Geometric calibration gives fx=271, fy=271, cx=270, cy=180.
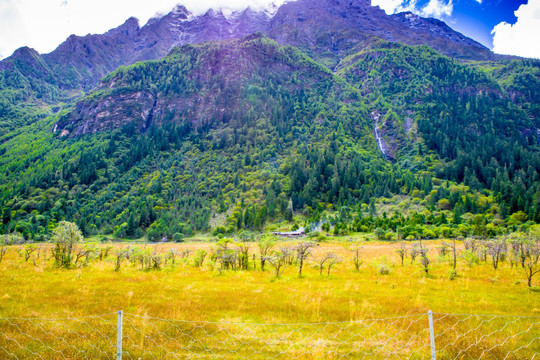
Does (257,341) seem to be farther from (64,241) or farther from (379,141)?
(379,141)

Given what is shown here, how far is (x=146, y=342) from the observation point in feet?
29.4

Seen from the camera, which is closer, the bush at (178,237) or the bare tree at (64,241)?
the bare tree at (64,241)

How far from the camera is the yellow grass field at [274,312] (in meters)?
8.68

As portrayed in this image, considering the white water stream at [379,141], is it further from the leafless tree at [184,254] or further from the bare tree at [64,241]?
the bare tree at [64,241]

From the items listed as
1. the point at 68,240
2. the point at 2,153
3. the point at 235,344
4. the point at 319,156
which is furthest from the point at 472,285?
the point at 2,153

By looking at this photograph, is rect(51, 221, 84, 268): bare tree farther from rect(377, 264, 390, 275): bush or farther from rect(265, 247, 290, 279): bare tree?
rect(377, 264, 390, 275): bush

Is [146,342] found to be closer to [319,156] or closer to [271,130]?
[319,156]

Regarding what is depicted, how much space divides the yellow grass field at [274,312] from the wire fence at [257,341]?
40mm

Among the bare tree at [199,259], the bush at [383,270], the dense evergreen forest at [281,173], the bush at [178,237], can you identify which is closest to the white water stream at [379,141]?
the dense evergreen forest at [281,173]

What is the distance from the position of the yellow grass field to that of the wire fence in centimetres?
4

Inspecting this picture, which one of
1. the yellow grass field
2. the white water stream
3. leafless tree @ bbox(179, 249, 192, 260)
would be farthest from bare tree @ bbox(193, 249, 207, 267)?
the white water stream

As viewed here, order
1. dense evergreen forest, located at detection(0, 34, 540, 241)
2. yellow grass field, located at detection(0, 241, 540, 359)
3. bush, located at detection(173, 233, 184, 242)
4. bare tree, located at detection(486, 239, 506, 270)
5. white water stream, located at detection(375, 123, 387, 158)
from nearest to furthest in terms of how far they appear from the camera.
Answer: yellow grass field, located at detection(0, 241, 540, 359), bare tree, located at detection(486, 239, 506, 270), bush, located at detection(173, 233, 184, 242), dense evergreen forest, located at detection(0, 34, 540, 241), white water stream, located at detection(375, 123, 387, 158)

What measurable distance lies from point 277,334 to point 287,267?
19754 millimetres

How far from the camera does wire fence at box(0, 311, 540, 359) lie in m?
8.23
